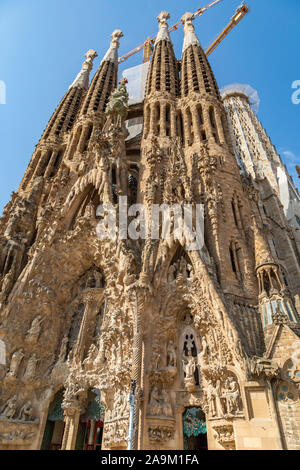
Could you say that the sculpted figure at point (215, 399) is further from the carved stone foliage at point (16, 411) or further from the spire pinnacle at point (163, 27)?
the spire pinnacle at point (163, 27)

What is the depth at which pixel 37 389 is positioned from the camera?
1147cm

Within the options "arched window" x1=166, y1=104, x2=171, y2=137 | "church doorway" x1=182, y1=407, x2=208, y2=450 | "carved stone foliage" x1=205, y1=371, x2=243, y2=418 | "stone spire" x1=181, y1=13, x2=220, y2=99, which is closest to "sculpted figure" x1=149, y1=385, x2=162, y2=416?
"church doorway" x1=182, y1=407, x2=208, y2=450

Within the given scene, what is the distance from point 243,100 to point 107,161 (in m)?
28.6

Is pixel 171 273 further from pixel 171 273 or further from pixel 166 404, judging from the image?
pixel 166 404

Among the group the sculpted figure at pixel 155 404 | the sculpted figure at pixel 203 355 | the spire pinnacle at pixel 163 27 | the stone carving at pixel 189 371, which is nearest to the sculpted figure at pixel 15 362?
the sculpted figure at pixel 155 404

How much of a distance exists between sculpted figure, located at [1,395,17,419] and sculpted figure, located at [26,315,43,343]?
6.33ft

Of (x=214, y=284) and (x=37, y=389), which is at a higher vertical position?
(x=214, y=284)

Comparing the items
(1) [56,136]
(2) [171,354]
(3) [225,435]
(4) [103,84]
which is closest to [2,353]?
(2) [171,354]

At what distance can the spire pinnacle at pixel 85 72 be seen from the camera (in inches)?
1149

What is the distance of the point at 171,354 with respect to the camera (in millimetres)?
10180

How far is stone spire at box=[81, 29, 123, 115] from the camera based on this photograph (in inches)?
933

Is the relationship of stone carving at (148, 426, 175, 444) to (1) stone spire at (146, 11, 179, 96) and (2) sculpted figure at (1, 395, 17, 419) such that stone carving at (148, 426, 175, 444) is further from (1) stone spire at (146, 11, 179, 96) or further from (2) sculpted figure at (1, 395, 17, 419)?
(1) stone spire at (146, 11, 179, 96)

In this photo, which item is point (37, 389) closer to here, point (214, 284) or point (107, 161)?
point (214, 284)

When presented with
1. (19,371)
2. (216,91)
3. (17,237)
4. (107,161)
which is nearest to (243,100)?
(216,91)
